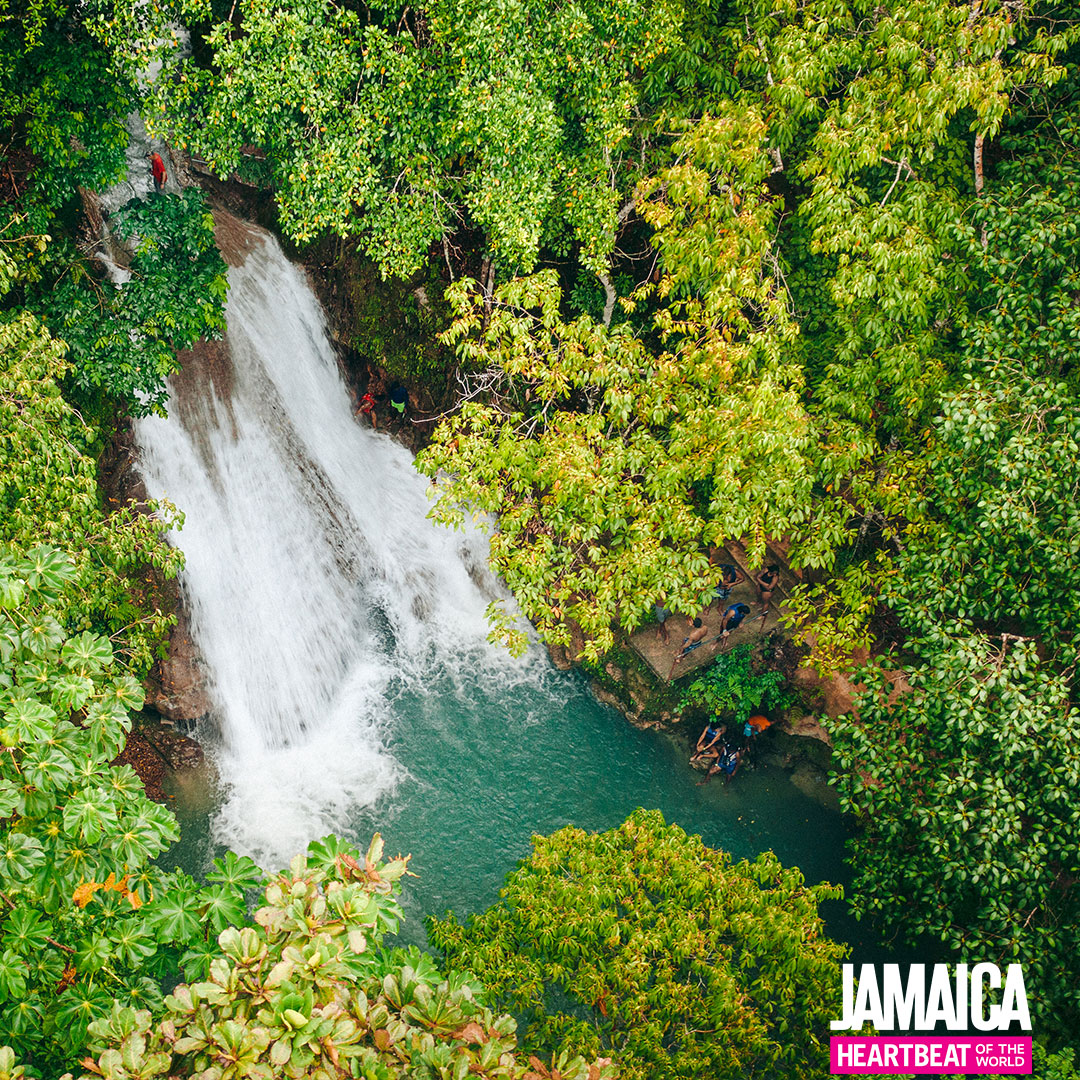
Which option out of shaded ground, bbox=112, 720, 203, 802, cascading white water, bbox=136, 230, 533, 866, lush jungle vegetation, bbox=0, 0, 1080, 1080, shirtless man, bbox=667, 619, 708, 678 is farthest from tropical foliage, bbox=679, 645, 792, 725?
shaded ground, bbox=112, 720, 203, 802

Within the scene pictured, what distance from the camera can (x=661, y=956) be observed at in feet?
29.1

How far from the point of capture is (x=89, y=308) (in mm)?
11586

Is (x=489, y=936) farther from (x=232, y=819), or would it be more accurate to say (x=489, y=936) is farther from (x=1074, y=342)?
(x=1074, y=342)

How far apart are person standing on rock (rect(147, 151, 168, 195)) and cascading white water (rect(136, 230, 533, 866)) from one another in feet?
6.69

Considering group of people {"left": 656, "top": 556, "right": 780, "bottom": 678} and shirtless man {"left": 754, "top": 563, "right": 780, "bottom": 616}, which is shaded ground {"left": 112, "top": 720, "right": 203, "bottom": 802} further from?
shirtless man {"left": 754, "top": 563, "right": 780, "bottom": 616}

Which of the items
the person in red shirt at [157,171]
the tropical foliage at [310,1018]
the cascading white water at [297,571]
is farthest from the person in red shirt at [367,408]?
the tropical foliage at [310,1018]

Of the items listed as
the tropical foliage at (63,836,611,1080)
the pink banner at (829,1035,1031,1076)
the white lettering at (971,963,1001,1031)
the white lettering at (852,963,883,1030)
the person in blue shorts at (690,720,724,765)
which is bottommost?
the tropical foliage at (63,836,611,1080)

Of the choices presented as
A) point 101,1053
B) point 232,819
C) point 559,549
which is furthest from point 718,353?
point 232,819

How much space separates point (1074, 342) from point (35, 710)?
466 inches

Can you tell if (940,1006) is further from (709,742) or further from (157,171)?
(157,171)

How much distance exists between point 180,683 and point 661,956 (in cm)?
963

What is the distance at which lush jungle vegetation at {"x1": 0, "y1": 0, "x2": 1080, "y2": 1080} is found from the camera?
912cm

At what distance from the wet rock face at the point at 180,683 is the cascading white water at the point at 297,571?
24 cm

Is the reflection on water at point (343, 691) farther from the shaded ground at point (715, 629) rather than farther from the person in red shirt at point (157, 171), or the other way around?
the person in red shirt at point (157, 171)
